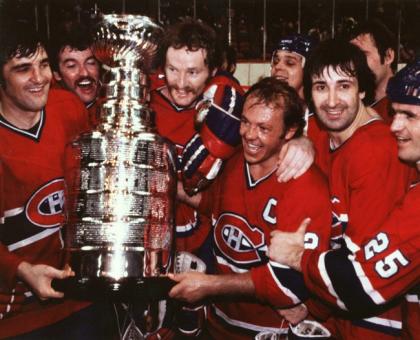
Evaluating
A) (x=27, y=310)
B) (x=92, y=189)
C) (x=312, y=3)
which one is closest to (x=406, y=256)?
(x=92, y=189)

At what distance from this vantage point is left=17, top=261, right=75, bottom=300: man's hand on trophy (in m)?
1.38

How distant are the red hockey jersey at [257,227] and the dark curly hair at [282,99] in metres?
0.18

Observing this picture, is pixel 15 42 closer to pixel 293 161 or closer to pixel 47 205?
pixel 47 205

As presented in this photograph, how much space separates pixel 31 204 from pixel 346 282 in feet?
3.21

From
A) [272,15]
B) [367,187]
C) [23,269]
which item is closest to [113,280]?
[23,269]

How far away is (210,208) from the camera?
6.61 feet

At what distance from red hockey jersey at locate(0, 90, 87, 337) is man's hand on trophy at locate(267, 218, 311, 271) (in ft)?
2.18

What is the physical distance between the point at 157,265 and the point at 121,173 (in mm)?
249

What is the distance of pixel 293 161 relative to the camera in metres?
1.71

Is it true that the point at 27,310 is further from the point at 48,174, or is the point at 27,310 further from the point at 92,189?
the point at 92,189

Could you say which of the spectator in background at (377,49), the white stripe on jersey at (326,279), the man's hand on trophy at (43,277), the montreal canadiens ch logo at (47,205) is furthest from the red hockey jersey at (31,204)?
the spectator in background at (377,49)

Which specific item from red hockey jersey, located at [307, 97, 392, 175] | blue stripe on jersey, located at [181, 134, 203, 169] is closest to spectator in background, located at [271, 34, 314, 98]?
red hockey jersey, located at [307, 97, 392, 175]

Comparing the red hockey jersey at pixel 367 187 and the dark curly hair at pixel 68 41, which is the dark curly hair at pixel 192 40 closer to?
the dark curly hair at pixel 68 41

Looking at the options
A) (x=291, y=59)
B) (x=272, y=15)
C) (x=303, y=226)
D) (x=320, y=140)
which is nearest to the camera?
(x=303, y=226)
